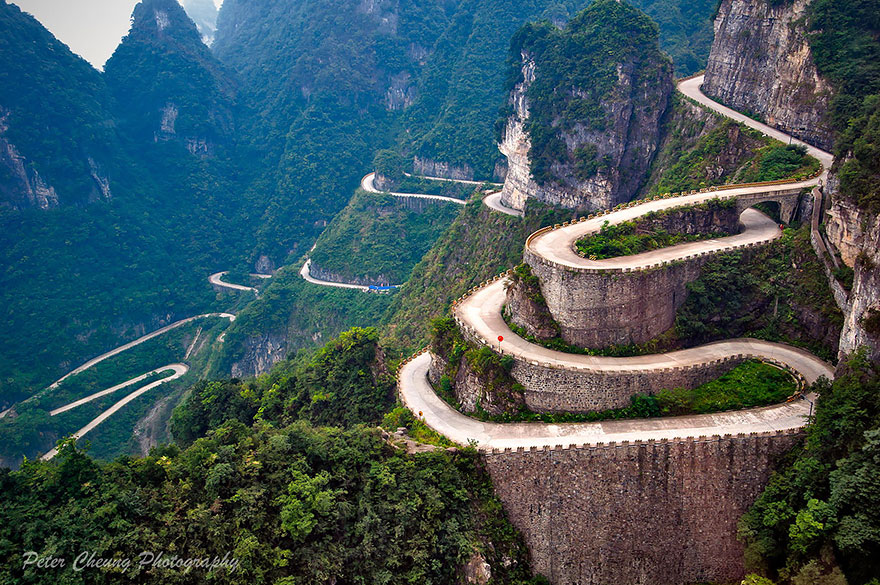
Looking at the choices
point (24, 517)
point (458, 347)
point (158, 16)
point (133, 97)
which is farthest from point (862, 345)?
point (158, 16)

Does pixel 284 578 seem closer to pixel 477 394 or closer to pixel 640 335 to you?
pixel 477 394

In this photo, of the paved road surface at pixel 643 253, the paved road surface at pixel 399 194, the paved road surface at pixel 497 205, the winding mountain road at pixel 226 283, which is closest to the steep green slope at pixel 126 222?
the winding mountain road at pixel 226 283

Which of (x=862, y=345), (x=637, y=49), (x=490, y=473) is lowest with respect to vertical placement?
(x=490, y=473)

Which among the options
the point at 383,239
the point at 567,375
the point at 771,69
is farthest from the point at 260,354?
the point at 771,69

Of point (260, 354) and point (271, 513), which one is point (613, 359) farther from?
point (260, 354)

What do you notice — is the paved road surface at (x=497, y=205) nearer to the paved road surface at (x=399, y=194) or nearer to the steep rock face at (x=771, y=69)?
the paved road surface at (x=399, y=194)
